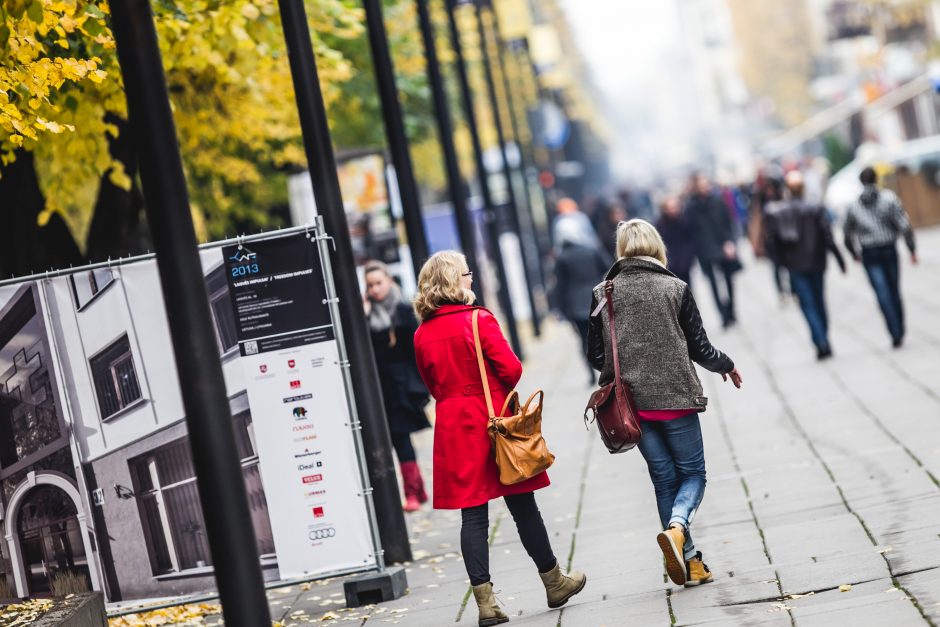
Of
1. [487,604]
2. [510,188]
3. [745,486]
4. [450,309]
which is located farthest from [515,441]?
[510,188]

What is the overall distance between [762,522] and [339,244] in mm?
2913

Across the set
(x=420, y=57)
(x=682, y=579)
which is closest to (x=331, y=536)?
(x=682, y=579)

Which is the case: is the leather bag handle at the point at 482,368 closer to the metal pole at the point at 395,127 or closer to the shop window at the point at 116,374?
the shop window at the point at 116,374

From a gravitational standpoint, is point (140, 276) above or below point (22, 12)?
below

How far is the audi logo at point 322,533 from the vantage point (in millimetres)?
8562

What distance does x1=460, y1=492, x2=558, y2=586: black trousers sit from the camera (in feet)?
24.5

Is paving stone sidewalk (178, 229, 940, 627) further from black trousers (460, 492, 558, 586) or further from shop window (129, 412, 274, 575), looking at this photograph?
shop window (129, 412, 274, 575)

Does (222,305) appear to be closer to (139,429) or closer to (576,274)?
(139,429)

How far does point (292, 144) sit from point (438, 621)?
12.4 metres

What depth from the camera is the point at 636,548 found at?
353 inches

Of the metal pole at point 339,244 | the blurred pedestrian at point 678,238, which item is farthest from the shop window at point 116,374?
the blurred pedestrian at point 678,238

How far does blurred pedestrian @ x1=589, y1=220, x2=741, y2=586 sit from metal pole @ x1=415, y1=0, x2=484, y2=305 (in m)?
9.42

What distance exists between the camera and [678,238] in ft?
69.7

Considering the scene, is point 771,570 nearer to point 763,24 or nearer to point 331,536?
point 331,536
